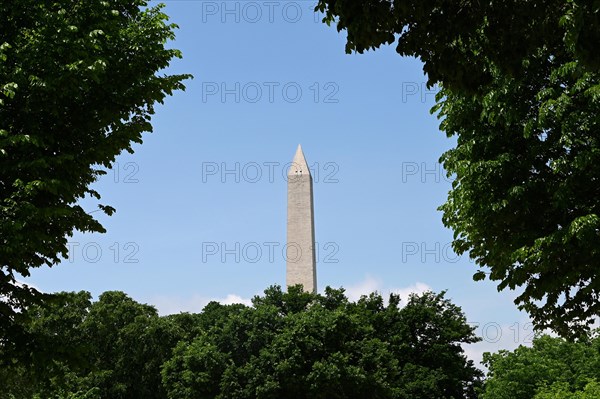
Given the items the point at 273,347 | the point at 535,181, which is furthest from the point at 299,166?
the point at 535,181

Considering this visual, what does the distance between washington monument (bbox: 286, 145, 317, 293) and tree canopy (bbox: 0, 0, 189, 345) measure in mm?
30926

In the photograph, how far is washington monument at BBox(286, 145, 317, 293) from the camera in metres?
44.7

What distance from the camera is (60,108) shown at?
1226cm

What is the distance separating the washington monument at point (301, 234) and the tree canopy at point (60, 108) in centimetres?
3093

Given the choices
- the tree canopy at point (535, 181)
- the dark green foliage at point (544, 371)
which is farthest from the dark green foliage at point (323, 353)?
the tree canopy at point (535, 181)

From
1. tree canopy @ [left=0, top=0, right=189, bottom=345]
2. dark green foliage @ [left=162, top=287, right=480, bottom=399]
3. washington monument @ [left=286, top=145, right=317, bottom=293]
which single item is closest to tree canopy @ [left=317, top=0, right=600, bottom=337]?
tree canopy @ [left=0, top=0, right=189, bottom=345]

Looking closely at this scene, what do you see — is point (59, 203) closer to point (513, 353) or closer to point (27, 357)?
point (27, 357)

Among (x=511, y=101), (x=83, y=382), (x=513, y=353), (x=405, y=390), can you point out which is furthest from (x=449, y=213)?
(x=83, y=382)

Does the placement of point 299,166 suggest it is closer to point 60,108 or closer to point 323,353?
point 323,353

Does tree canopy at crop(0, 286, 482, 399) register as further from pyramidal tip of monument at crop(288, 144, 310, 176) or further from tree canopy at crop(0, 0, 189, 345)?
tree canopy at crop(0, 0, 189, 345)

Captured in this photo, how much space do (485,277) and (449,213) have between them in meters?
1.68

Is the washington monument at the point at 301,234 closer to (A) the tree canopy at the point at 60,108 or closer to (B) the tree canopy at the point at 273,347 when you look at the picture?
(B) the tree canopy at the point at 273,347

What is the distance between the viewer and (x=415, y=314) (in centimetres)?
4406

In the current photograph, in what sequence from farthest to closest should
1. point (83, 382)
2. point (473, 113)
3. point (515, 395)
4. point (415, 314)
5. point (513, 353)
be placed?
point (415, 314) → point (83, 382) → point (513, 353) → point (515, 395) → point (473, 113)
